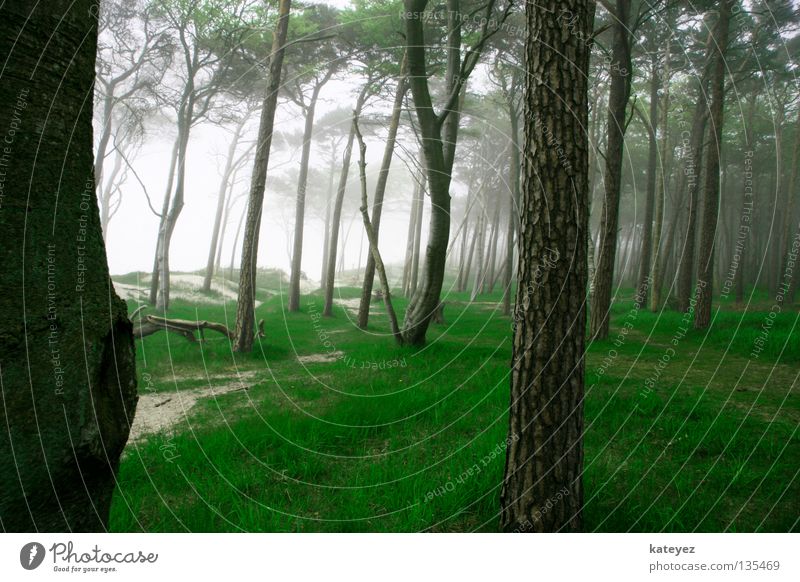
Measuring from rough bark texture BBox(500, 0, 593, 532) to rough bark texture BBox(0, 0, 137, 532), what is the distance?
202 centimetres

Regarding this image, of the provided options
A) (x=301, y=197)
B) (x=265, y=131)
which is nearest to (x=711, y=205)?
(x=301, y=197)

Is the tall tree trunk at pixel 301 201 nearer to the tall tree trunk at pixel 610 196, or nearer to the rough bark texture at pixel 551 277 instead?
the rough bark texture at pixel 551 277

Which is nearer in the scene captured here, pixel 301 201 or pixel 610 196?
pixel 301 201

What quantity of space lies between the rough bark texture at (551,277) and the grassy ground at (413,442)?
387mm

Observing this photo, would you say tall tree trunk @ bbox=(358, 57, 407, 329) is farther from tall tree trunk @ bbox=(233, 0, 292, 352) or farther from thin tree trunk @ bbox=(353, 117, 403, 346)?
tall tree trunk @ bbox=(233, 0, 292, 352)

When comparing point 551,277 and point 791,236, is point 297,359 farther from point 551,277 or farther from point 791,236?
point 791,236

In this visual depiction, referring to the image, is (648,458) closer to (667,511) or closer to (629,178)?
(667,511)

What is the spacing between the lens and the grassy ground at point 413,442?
8.57 ft

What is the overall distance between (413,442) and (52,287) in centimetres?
256

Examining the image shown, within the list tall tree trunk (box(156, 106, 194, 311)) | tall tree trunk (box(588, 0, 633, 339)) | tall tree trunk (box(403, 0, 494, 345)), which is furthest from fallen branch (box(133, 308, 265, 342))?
tall tree trunk (box(588, 0, 633, 339))

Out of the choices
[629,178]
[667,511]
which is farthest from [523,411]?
[629,178]

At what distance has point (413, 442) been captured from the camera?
11.6 feet

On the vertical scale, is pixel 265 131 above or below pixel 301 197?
above

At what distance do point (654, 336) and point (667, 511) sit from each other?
516 centimetres
